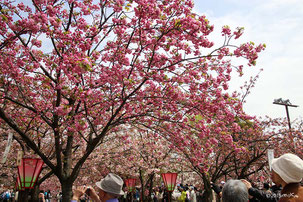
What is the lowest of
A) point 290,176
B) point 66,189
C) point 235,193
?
point 66,189

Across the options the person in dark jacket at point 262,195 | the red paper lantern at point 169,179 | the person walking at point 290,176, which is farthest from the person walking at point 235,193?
the red paper lantern at point 169,179

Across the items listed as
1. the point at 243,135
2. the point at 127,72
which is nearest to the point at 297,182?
the point at 127,72

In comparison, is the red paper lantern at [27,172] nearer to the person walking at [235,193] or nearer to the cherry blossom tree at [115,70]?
the cherry blossom tree at [115,70]

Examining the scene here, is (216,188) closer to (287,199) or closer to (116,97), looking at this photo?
(287,199)

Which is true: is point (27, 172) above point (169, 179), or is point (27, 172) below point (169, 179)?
above

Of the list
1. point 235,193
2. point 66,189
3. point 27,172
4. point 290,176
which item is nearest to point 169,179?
point 66,189

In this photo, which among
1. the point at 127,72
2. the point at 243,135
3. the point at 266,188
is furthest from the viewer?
the point at 243,135

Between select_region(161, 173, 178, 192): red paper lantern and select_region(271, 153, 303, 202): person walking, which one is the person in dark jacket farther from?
select_region(161, 173, 178, 192): red paper lantern

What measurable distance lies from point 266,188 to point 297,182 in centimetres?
412

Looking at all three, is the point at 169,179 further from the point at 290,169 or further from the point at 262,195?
the point at 290,169

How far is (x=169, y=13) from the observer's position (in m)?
6.52

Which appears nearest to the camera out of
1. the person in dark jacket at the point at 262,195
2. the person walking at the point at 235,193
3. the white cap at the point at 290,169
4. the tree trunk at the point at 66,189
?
the person walking at the point at 235,193

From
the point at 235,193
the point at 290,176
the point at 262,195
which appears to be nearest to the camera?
the point at 235,193

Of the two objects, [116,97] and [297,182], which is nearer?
[297,182]
